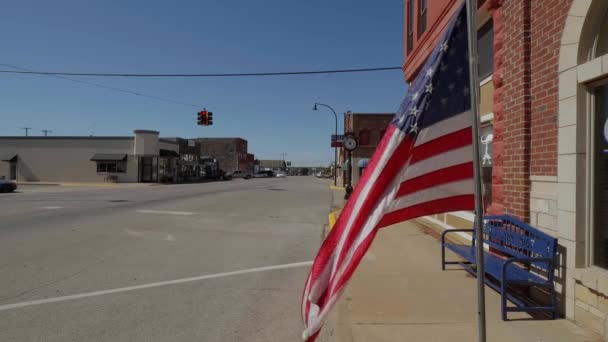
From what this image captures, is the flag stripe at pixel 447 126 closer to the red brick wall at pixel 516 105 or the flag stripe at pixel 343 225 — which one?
the flag stripe at pixel 343 225

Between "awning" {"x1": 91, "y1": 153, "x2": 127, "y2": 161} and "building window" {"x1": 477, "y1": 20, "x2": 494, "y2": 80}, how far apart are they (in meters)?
44.2

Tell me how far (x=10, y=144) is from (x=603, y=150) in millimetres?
57754

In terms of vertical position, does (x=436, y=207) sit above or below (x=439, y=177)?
below

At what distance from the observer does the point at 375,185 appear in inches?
99.3

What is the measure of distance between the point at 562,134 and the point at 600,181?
1.90ft

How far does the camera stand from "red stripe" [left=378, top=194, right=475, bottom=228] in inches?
104

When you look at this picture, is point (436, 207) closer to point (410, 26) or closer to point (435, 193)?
point (435, 193)

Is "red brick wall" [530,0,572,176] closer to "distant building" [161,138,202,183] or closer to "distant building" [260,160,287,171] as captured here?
"distant building" [161,138,202,183]

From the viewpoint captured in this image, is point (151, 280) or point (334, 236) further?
point (151, 280)

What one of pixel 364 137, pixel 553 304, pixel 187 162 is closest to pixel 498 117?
pixel 553 304

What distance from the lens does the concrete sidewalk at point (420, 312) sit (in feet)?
12.3

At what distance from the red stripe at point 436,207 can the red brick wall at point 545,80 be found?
2210mm

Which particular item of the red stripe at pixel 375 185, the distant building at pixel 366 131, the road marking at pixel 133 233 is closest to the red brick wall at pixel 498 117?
the red stripe at pixel 375 185

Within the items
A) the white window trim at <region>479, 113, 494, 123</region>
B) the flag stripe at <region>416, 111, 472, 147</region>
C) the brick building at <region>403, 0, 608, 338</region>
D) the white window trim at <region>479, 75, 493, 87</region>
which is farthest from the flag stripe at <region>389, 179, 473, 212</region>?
the white window trim at <region>479, 75, 493, 87</region>
